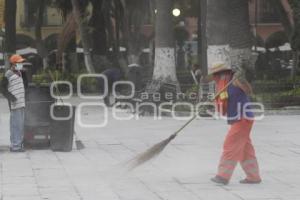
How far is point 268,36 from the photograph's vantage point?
59469 millimetres

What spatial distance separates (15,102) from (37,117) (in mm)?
655

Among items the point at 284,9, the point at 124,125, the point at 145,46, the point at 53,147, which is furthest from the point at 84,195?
the point at 145,46

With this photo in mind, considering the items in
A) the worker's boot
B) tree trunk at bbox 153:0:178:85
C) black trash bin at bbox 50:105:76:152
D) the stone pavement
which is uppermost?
tree trunk at bbox 153:0:178:85

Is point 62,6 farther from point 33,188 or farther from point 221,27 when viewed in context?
point 33,188

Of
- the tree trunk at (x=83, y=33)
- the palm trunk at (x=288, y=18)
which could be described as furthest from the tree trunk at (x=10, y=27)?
the palm trunk at (x=288, y=18)

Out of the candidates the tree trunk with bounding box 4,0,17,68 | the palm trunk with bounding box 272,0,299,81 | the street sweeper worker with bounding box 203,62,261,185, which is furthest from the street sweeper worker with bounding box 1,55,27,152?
the tree trunk with bounding box 4,0,17,68

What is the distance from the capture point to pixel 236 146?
926 cm

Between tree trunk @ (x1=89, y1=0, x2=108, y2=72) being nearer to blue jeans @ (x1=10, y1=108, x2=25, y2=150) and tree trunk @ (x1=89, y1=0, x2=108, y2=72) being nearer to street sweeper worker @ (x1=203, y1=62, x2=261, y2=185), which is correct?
blue jeans @ (x1=10, y1=108, x2=25, y2=150)

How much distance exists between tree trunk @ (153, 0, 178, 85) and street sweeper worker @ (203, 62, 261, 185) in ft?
45.4

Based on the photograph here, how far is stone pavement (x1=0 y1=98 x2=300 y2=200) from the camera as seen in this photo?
893cm

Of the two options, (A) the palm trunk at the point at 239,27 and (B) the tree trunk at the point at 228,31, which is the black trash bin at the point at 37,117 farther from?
(A) the palm trunk at the point at 239,27

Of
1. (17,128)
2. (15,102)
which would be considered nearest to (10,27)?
(15,102)

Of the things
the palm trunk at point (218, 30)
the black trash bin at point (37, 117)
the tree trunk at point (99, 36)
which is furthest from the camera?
the tree trunk at point (99, 36)

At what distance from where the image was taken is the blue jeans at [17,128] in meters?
12.5
